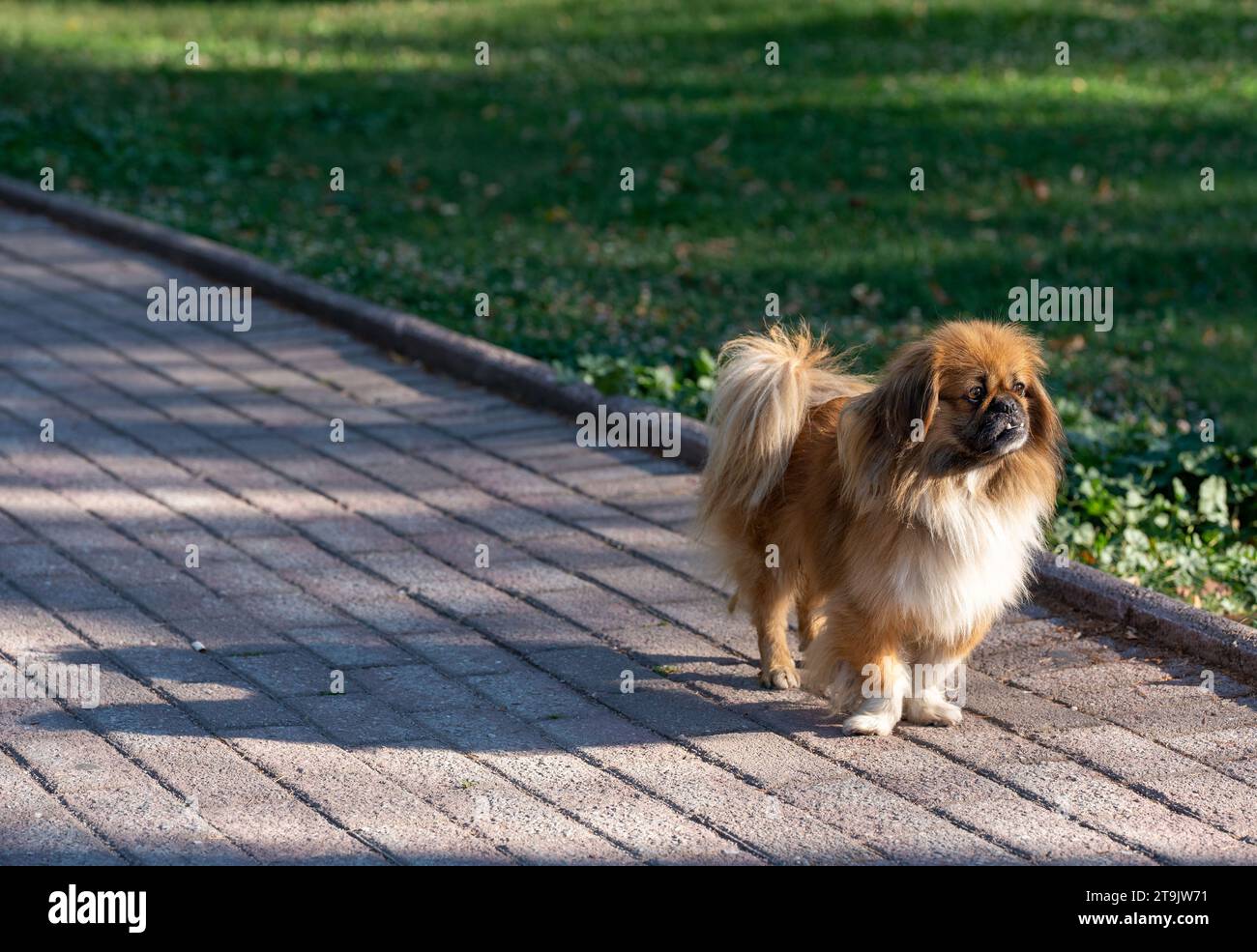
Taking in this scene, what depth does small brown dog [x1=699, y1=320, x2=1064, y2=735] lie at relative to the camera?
5.00 meters

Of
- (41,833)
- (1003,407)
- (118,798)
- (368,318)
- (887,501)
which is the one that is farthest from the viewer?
(368,318)

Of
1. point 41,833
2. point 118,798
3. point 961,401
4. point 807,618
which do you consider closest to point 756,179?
point 807,618

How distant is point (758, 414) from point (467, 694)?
1428 mm

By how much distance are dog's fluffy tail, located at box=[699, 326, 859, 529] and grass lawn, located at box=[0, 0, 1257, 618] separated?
1875 mm

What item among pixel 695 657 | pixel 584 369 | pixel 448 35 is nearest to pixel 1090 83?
pixel 448 35

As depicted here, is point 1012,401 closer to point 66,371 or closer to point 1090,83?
point 66,371

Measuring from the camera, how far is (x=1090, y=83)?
16828mm

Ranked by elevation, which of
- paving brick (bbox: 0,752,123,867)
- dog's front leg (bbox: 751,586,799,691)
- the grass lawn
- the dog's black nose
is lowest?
paving brick (bbox: 0,752,123,867)

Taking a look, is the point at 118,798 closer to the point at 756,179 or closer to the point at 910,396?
the point at 910,396

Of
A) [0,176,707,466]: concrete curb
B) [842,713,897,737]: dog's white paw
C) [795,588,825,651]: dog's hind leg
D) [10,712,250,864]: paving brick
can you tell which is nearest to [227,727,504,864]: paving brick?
[10,712,250,864]: paving brick

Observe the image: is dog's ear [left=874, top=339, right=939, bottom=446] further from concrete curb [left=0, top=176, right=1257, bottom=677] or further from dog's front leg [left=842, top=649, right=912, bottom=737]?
concrete curb [left=0, top=176, right=1257, bottom=677]

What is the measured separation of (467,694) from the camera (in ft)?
18.2

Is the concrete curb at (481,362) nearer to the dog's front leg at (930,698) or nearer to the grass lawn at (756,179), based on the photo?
the grass lawn at (756,179)

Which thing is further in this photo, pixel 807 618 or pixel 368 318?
pixel 368 318
